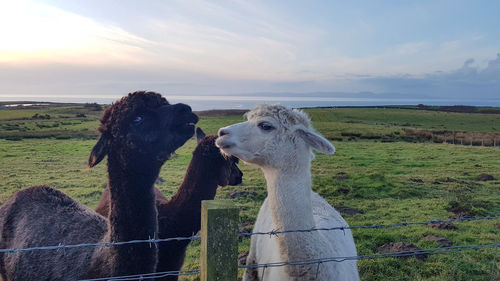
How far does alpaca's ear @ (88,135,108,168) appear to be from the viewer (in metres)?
3.21

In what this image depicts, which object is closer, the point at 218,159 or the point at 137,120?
the point at 137,120

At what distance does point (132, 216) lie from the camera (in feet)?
10.2

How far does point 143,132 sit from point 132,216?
0.71 m

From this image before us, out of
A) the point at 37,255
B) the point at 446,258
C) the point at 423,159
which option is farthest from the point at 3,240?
the point at 423,159

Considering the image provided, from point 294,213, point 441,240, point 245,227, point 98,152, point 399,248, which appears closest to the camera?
point 294,213

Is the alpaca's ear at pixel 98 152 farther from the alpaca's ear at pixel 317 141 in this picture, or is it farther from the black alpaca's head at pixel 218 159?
the alpaca's ear at pixel 317 141

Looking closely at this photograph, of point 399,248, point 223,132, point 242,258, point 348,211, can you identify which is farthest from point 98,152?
point 348,211

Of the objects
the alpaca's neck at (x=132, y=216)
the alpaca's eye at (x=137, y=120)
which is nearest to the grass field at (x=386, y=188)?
the alpaca's neck at (x=132, y=216)

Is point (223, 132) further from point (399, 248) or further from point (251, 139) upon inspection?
point (399, 248)

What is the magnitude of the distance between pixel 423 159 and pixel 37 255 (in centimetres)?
1698

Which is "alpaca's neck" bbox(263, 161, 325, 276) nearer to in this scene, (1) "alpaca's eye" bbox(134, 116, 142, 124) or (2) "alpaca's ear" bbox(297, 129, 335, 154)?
(2) "alpaca's ear" bbox(297, 129, 335, 154)

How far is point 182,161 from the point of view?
49.8 ft

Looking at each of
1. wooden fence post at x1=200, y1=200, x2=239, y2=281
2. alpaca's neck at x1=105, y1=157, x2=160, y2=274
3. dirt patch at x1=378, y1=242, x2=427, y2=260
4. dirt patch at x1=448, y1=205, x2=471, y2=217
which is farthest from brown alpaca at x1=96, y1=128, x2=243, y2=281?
dirt patch at x1=448, y1=205, x2=471, y2=217

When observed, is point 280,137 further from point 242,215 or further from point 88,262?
point 242,215
